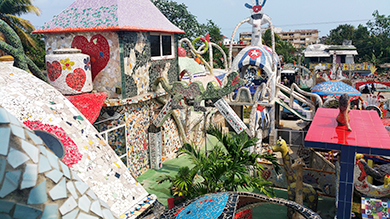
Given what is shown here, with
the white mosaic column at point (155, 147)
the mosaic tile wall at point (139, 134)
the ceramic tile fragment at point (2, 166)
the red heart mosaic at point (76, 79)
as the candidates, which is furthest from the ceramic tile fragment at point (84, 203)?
the white mosaic column at point (155, 147)

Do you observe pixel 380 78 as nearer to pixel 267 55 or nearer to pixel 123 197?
pixel 267 55

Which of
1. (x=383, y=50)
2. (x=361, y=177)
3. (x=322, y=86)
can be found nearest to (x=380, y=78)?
(x=383, y=50)

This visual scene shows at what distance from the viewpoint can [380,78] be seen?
1378 inches

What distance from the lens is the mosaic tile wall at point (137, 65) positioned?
9344 millimetres

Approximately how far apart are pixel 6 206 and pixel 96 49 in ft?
27.8

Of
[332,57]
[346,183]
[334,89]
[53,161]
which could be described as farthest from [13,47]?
[332,57]

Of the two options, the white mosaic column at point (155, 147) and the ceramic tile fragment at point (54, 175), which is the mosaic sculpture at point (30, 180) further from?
the white mosaic column at point (155, 147)

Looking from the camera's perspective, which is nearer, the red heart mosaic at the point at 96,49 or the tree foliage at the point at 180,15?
the red heart mosaic at the point at 96,49

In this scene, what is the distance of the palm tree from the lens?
19.3 m

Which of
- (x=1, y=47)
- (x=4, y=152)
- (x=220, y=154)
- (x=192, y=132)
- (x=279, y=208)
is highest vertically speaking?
(x=1, y=47)

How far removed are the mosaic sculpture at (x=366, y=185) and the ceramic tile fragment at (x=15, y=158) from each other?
309 inches

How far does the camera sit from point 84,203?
5.54ft

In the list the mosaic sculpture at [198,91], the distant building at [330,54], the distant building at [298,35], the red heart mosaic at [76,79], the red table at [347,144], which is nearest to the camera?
the red table at [347,144]

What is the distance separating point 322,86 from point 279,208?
8.82 metres
